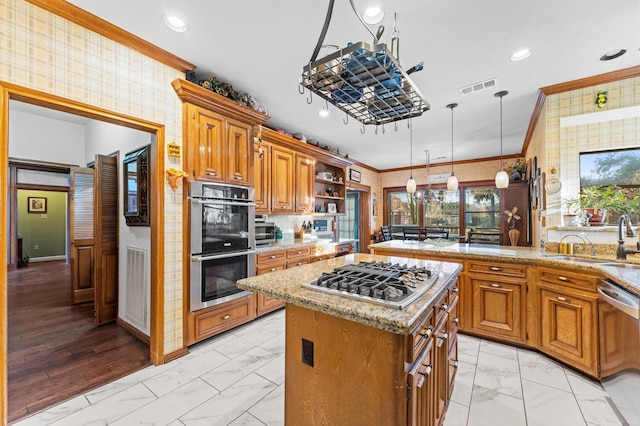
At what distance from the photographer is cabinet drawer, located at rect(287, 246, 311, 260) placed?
377 centimetres

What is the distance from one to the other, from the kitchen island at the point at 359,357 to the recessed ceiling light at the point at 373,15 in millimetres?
1801

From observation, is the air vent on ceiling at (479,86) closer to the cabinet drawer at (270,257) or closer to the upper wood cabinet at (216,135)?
the upper wood cabinet at (216,135)

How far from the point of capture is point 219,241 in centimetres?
277

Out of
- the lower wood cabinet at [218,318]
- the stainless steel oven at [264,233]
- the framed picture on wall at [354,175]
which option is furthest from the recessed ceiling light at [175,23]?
the framed picture on wall at [354,175]

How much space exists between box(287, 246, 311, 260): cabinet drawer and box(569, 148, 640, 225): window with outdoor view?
3.24 m

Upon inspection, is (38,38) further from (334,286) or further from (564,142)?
(564,142)

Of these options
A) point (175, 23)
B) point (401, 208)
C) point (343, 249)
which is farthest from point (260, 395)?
point (401, 208)

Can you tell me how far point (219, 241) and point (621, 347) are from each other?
3258mm

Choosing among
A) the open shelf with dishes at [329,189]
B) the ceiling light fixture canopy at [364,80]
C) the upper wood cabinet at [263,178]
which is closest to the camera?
the ceiling light fixture canopy at [364,80]

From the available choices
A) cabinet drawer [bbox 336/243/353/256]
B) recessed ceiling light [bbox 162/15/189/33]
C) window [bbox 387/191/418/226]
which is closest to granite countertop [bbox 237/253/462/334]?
recessed ceiling light [bbox 162/15/189/33]

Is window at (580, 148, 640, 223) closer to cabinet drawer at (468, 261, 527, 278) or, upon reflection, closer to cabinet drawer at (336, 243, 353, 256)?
cabinet drawer at (468, 261, 527, 278)

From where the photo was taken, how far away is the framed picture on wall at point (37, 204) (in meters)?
7.43

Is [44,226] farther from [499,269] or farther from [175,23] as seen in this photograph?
[499,269]

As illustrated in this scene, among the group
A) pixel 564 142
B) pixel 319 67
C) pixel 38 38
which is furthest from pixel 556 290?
pixel 38 38
